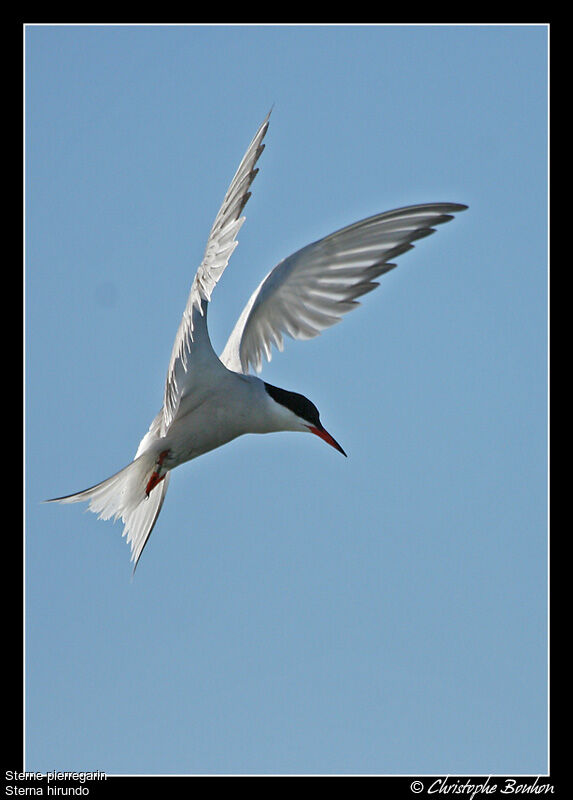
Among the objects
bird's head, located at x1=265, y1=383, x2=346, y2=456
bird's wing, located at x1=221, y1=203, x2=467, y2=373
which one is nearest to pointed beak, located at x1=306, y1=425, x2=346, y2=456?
bird's head, located at x1=265, y1=383, x2=346, y2=456

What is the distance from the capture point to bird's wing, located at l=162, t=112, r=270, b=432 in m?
4.71

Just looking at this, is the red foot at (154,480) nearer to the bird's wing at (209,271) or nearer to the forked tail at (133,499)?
the forked tail at (133,499)

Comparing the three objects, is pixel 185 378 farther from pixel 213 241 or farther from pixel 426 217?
pixel 426 217

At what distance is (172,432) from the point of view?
5949 mm

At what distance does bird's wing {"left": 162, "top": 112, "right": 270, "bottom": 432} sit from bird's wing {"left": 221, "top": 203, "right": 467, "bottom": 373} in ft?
1.71

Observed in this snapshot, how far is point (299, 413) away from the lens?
6211 mm

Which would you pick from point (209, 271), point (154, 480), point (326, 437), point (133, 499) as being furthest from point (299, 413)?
point (209, 271)

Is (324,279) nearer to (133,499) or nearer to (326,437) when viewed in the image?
(326,437)

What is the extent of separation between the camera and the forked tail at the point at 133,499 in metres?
6.12

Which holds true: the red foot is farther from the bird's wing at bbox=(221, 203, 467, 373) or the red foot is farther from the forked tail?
the bird's wing at bbox=(221, 203, 467, 373)

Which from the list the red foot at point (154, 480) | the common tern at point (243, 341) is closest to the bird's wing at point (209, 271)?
the common tern at point (243, 341)

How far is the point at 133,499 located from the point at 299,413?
1184mm

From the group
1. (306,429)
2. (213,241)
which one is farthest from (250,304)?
(213,241)

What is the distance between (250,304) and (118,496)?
1.48 meters
